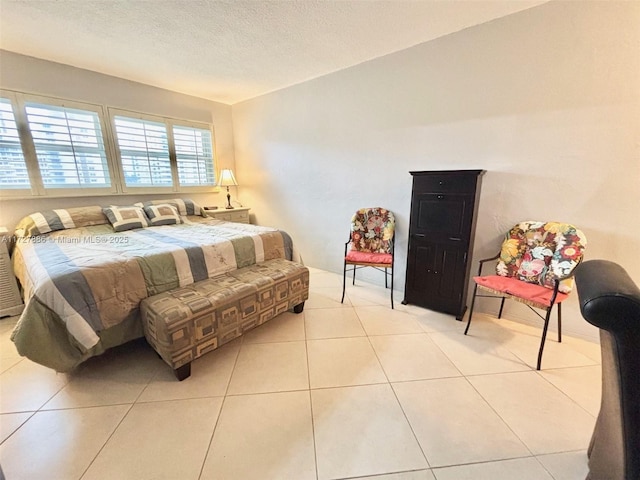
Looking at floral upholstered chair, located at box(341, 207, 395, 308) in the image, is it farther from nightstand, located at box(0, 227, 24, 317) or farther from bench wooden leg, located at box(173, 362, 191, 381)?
nightstand, located at box(0, 227, 24, 317)

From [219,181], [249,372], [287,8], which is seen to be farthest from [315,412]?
[219,181]

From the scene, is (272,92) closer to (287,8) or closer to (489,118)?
(287,8)

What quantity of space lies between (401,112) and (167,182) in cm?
323

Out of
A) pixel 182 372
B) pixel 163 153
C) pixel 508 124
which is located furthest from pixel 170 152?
pixel 508 124


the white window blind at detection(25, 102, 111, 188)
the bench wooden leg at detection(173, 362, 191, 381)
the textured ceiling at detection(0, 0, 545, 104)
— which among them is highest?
the textured ceiling at detection(0, 0, 545, 104)

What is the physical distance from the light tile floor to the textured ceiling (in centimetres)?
250

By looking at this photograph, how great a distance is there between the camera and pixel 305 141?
3.41 meters

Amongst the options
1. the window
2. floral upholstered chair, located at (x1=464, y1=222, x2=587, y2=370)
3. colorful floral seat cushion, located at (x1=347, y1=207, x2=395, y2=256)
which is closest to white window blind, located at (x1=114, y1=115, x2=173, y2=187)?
the window

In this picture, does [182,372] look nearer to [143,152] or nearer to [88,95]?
[143,152]

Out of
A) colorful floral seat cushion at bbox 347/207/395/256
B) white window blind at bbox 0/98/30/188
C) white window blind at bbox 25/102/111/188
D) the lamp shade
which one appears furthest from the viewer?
the lamp shade

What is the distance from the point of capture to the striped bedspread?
147 centimetres

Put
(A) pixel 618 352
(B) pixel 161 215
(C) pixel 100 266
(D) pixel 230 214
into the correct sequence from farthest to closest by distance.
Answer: (D) pixel 230 214 → (B) pixel 161 215 → (C) pixel 100 266 → (A) pixel 618 352

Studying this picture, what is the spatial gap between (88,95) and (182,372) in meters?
3.30

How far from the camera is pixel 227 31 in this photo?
220 centimetres
